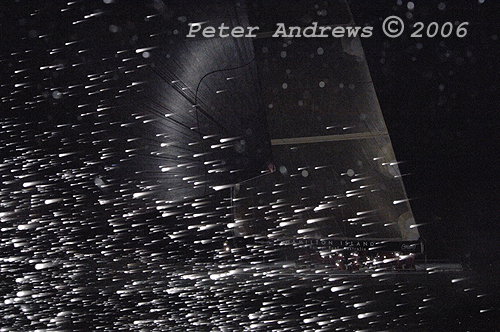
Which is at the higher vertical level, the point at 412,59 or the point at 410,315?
the point at 412,59

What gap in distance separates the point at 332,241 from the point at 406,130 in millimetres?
507

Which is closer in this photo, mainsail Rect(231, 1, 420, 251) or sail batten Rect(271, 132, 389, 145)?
mainsail Rect(231, 1, 420, 251)

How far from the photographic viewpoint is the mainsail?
3.97 ft

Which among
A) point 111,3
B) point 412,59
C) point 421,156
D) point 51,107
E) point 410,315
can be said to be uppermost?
point 111,3

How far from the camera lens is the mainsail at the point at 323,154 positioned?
1211mm

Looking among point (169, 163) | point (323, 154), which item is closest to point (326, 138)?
point (323, 154)

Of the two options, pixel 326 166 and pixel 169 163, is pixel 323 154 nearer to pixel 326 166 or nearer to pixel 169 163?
pixel 326 166

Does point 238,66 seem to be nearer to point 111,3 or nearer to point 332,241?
point 111,3

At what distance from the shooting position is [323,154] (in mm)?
1392

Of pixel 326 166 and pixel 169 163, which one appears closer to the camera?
pixel 326 166

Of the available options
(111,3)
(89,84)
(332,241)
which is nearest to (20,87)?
(89,84)

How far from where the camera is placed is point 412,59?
1.21 meters

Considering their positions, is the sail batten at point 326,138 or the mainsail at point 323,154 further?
the sail batten at point 326,138

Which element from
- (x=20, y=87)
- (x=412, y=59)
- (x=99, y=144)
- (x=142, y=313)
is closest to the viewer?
(x=412, y=59)
